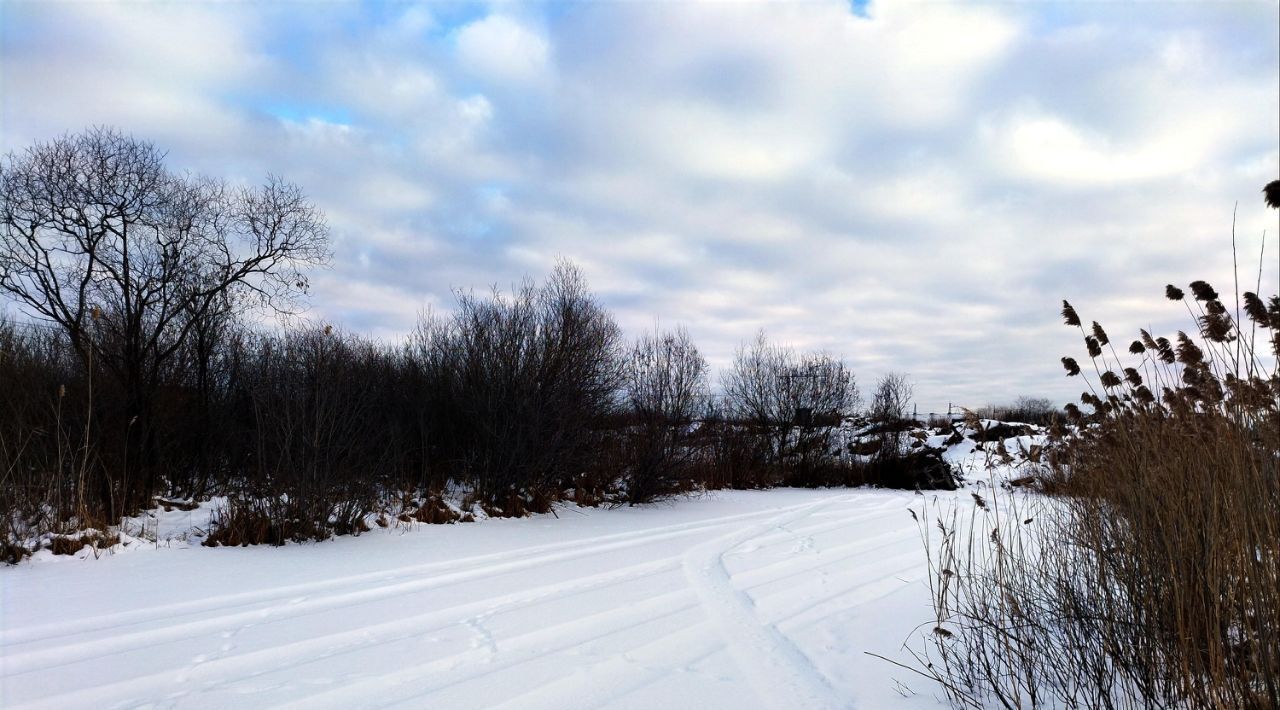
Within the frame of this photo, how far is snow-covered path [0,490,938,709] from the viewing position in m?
3.93

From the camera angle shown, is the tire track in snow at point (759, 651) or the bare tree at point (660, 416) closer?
the tire track in snow at point (759, 651)

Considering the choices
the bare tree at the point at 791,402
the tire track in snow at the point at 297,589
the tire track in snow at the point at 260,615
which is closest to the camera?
the tire track in snow at the point at 260,615

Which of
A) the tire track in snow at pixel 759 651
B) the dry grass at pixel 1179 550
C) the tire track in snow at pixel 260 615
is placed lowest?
the tire track in snow at pixel 759 651

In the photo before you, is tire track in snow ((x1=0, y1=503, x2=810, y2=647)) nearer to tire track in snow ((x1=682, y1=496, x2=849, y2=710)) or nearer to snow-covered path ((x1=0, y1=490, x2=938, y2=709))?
snow-covered path ((x1=0, y1=490, x2=938, y2=709))

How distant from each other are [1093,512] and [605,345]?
37.3ft

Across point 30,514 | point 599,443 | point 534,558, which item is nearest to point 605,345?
point 599,443

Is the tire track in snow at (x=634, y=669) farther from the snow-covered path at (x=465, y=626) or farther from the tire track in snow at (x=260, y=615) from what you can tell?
the tire track in snow at (x=260, y=615)

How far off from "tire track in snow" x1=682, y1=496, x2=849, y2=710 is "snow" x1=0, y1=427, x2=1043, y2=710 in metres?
0.02

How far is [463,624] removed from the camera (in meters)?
5.23

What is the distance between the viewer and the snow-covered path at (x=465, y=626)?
393 centimetres

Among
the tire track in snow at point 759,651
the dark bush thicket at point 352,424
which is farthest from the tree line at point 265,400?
the tire track in snow at point 759,651

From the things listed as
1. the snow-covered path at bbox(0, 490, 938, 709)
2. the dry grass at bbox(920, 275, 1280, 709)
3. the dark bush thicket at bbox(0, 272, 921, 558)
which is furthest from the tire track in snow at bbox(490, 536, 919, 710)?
the dark bush thicket at bbox(0, 272, 921, 558)

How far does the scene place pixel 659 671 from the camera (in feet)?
14.0

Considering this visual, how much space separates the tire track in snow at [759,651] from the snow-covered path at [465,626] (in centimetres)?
2
